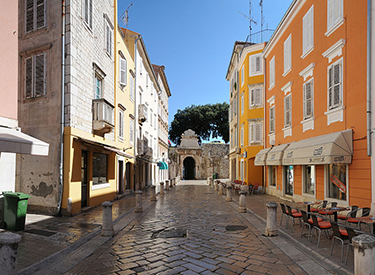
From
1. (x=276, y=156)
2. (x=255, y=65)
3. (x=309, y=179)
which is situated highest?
(x=255, y=65)

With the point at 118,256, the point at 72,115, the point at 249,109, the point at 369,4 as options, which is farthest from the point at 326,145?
the point at 249,109

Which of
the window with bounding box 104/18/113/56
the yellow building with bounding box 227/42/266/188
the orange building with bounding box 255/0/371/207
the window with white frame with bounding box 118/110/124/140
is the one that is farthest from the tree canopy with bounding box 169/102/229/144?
the window with bounding box 104/18/113/56

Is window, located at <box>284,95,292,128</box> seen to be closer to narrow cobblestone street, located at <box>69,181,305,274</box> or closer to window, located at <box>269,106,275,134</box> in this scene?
window, located at <box>269,106,275,134</box>

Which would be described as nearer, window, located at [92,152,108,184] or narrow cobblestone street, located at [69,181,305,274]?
narrow cobblestone street, located at [69,181,305,274]

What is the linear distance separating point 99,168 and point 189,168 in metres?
35.9

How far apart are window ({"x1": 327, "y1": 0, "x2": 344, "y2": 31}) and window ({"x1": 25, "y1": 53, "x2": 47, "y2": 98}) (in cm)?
1099

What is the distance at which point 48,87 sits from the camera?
34.3ft

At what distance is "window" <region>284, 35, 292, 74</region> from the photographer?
622 inches

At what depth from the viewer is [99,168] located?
13430mm

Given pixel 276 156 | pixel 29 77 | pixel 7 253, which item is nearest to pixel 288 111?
pixel 276 156

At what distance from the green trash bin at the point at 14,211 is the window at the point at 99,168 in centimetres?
507

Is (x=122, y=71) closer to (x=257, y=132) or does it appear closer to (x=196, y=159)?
(x=257, y=132)

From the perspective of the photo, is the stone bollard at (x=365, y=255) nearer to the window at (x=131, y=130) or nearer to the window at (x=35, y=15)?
the window at (x=35, y=15)

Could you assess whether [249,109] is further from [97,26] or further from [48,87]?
[48,87]
